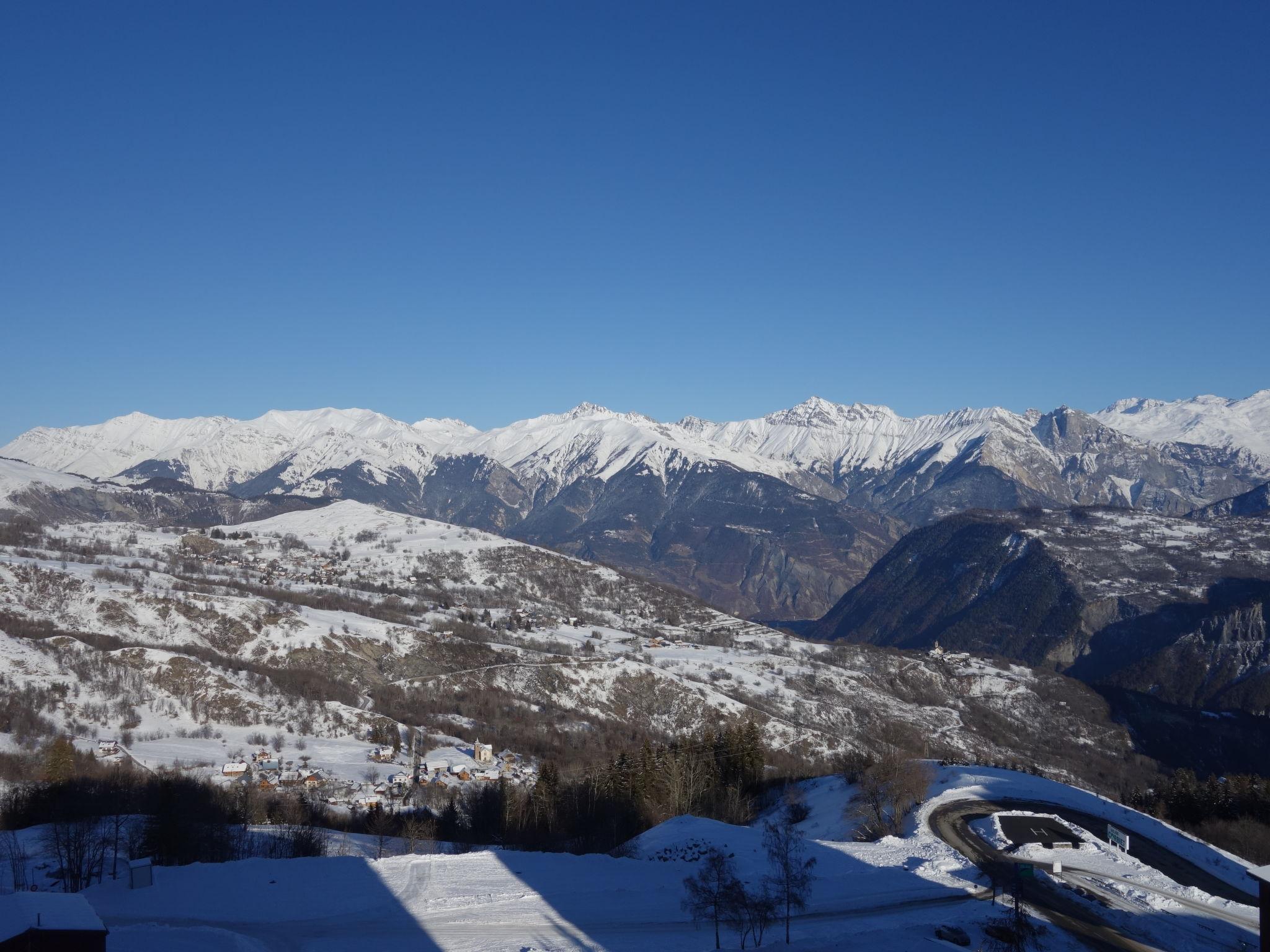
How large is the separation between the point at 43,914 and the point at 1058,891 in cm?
4116

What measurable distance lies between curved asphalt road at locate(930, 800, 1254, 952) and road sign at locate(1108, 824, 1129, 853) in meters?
0.76

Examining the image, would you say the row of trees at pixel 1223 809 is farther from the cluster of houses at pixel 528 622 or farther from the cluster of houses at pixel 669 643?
the cluster of houses at pixel 528 622

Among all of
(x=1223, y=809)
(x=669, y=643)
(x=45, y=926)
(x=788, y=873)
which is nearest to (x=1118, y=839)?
(x=1223, y=809)

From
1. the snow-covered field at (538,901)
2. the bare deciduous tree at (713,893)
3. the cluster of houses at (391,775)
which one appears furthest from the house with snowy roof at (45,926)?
the cluster of houses at (391,775)

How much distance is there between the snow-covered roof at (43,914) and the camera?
962 inches

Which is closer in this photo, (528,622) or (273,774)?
(273,774)

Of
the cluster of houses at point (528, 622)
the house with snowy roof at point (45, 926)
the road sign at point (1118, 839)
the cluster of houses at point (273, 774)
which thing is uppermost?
the house with snowy roof at point (45, 926)

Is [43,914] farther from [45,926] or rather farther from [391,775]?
[391,775]

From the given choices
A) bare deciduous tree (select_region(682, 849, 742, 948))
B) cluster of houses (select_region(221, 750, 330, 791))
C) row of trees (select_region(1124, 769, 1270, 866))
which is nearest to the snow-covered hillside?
cluster of houses (select_region(221, 750, 330, 791))

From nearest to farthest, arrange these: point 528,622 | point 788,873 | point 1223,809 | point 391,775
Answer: point 788,873 < point 1223,809 < point 391,775 < point 528,622

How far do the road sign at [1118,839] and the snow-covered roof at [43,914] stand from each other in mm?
52783

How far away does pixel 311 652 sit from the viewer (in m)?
136

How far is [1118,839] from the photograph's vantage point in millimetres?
55031

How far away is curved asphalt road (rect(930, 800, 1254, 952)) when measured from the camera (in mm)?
38375
